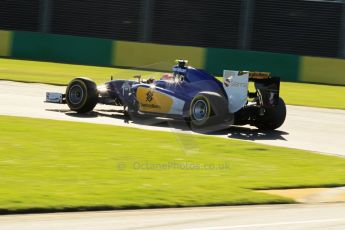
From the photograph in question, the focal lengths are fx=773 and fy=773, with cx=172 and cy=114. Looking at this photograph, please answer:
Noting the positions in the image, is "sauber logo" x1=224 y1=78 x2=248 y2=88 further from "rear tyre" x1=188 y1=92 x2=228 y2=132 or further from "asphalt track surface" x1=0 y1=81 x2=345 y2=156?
"asphalt track surface" x1=0 y1=81 x2=345 y2=156

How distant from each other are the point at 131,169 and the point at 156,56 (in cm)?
1958

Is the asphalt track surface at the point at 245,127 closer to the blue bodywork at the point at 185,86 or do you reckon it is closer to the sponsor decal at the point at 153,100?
the sponsor decal at the point at 153,100

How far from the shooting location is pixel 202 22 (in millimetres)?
34906

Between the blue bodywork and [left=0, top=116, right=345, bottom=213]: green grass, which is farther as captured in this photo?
the blue bodywork

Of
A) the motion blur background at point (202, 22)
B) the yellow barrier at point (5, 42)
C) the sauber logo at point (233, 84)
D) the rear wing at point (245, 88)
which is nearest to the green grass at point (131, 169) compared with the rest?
the rear wing at point (245, 88)

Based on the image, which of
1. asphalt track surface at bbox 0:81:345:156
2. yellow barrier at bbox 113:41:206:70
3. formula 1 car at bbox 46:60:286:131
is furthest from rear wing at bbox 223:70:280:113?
yellow barrier at bbox 113:41:206:70

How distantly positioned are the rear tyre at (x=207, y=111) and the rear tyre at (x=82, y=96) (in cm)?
220

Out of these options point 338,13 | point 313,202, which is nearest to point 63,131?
point 313,202

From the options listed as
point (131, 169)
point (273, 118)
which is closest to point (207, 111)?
point (273, 118)

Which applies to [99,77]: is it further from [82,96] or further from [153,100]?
→ [153,100]

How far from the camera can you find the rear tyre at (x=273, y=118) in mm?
14148

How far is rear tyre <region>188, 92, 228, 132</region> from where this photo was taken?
13.6 metres

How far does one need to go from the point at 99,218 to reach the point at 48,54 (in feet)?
76.3

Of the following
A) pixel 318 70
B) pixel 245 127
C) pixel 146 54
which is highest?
pixel 146 54
